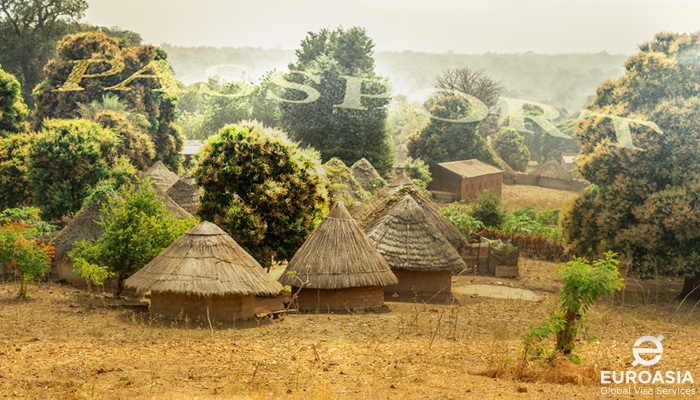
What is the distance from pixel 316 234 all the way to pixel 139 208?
405 cm

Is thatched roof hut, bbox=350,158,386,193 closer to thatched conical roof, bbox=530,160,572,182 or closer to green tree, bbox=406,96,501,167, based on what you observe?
green tree, bbox=406,96,501,167

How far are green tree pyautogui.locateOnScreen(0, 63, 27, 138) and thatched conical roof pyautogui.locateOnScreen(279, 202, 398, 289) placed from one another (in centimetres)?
2084

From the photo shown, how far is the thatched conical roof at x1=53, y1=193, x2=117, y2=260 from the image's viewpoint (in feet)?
47.9

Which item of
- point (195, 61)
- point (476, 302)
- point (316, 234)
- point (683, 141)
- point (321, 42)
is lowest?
point (476, 302)

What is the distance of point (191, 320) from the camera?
10156mm

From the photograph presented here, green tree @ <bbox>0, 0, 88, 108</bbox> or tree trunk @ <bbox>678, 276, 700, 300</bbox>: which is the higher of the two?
green tree @ <bbox>0, 0, 88, 108</bbox>

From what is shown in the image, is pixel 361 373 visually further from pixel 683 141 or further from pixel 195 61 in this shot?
pixel 195 61

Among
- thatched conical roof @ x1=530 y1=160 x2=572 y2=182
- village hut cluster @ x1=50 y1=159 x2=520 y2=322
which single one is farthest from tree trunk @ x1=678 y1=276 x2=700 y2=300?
thatched conical roof @ x1=530 y1=160 x2=572 y2=182

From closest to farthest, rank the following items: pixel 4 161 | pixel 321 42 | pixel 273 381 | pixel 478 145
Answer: pixel 273 381 < pixel 4 161 < pixel 321 42 < pixel 478 145

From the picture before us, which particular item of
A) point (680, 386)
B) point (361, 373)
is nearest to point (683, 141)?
point (680, 386)

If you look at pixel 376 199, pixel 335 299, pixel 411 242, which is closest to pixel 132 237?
pixel 335 299

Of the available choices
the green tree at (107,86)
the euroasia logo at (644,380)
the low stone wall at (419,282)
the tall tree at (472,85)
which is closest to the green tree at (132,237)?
the low stone wall at (419,282)

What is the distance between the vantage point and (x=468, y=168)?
38.2 m

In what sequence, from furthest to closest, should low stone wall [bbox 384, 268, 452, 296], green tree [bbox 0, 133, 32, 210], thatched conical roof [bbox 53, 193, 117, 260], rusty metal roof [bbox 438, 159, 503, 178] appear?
rusty metal roof [bbox 438, 159, 503, 178] → green tree [bbox 0, 133, 32, 210] → thatched conical roof [bbox 53, 193, 117, 260] → low stone wall [bbox 384, 268, 452, 296]
